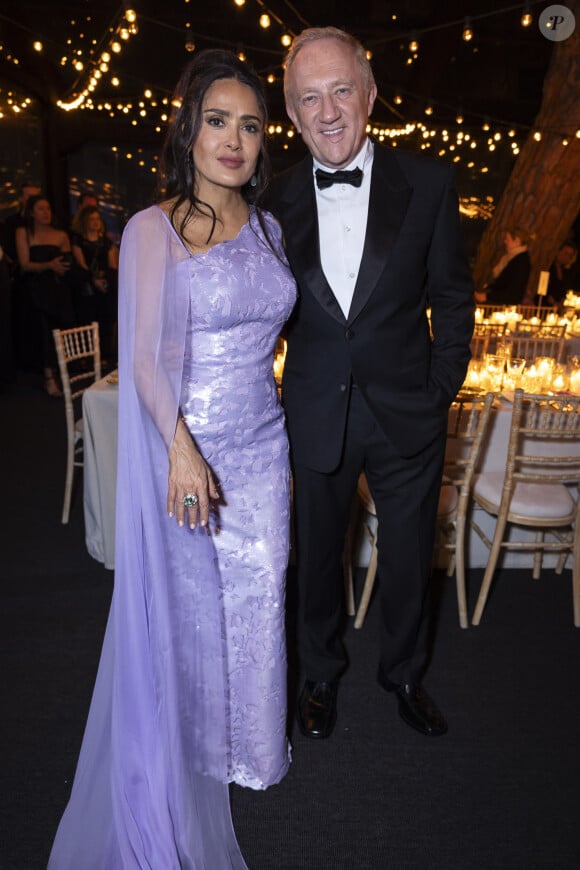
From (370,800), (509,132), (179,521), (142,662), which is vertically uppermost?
(509,132)

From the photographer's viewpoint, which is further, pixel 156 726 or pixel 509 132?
pixel 509 132

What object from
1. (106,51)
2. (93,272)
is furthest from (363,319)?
(106,51)

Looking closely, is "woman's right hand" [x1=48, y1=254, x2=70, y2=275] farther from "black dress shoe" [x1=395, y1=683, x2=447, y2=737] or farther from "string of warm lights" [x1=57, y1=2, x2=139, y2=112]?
"black dress shoe" [x1=395, y1=683, x2=447, y2=737]

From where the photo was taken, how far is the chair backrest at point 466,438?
2.69 metres

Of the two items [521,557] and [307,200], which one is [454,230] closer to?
[307,200]

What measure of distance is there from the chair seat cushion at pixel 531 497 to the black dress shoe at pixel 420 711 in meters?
0.95

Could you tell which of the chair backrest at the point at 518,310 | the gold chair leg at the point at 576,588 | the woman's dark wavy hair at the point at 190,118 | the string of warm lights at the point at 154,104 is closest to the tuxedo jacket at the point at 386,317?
the woman's dark wavy hair at the point at 190,118

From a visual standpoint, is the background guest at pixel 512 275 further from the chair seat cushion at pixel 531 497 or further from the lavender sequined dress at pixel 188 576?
the lavender sequined dress at pixel 188 576

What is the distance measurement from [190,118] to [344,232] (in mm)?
530

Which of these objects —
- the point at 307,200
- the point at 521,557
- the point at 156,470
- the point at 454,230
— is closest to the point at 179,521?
the point at 156,470

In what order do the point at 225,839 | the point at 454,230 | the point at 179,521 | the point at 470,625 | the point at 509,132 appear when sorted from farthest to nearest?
the point at 509,132, the point at 470,625, the point at 454,230, the point at 225,839, the point at 179,521

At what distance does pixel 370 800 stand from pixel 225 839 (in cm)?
48

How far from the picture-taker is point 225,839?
72.4 inches

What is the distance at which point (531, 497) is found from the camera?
3008 mm
